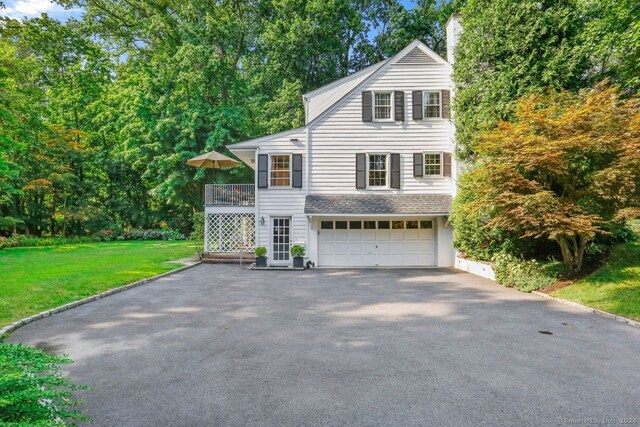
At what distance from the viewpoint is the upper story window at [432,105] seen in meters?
15.0

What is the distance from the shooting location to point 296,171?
1493 cm

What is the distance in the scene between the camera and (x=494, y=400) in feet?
12.3

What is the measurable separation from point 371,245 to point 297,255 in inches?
129

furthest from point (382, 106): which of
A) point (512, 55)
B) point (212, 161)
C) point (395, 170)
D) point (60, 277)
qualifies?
point (60, 277)

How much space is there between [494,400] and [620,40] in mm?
15401

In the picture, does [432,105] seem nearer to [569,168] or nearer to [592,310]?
[569,168]

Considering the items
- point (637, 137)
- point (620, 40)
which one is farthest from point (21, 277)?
point (620, 40)

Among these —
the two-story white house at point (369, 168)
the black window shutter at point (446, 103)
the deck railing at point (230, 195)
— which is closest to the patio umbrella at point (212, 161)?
the deck railing at point (230, 195)

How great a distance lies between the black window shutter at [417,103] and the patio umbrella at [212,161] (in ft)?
28.8

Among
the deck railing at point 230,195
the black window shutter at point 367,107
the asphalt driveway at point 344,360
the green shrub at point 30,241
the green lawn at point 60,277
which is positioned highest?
the black window shutter at point 367,107

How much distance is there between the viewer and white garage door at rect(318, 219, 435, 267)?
48.8ft

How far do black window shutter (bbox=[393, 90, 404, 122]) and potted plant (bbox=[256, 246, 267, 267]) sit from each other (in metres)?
8.09

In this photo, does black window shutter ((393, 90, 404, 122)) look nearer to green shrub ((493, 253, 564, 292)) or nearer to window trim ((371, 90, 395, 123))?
window trim ((371, 90, 395, 123))

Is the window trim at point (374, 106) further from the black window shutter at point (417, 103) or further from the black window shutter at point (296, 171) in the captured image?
the black window shutter at point (296, 171)
